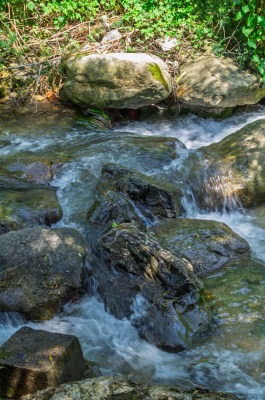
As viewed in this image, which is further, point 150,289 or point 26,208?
point 26,208

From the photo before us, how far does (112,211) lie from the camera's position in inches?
186

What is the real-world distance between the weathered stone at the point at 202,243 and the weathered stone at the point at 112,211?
0.39 metres

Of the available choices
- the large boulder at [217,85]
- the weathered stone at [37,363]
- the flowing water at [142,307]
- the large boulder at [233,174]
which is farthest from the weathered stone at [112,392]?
the large boulder at [217,85]

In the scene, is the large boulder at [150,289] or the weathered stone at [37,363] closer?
the weathered stone at [37,363]

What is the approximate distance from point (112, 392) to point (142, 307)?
4.37ft

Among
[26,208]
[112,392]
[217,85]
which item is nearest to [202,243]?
[26,208]

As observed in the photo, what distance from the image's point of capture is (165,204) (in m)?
5.12

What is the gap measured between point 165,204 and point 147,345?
87.3 inches

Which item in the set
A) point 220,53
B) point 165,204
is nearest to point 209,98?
point 220,53

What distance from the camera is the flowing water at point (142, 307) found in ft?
9.94

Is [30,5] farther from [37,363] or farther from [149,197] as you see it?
[37,363]

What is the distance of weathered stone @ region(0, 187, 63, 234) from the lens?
15.2ft

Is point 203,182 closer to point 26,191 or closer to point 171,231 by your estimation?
point 171,231

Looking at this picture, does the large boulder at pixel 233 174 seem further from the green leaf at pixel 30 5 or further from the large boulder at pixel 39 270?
the green leaf at pixel 30 5
